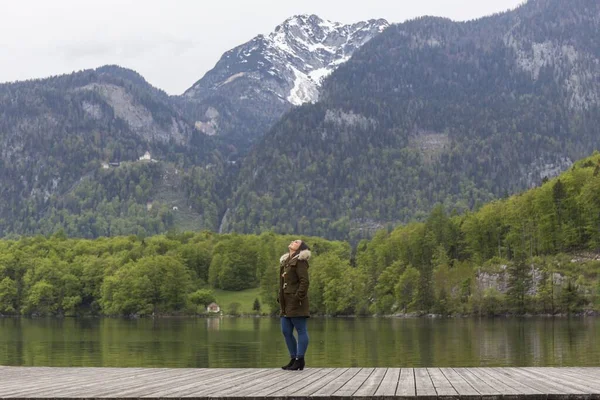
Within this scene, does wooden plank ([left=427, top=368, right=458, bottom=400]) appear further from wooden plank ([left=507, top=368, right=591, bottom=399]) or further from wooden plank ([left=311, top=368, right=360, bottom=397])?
wooden plank ([left=507, top=368, right=591, bottom=399])

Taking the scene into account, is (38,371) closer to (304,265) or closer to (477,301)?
(304,265)

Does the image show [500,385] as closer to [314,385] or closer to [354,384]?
[354,384]

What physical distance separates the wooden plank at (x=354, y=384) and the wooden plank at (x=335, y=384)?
0.12 m

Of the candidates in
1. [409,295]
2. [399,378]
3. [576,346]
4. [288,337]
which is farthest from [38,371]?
[409,295]

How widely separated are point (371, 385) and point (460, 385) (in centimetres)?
223

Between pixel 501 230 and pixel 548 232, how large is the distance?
17.4 meters

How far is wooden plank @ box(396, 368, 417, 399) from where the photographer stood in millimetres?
19438

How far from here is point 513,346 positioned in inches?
2923

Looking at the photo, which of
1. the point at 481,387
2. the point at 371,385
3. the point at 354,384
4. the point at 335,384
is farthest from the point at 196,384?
the point at 481,387

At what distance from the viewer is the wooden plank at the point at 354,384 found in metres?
19.9

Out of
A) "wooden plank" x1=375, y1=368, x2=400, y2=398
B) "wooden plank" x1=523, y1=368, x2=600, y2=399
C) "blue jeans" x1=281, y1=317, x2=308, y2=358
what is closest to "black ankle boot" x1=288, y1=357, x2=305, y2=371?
"blue jeans" x1=281, y1=317, x2=308, y2=358


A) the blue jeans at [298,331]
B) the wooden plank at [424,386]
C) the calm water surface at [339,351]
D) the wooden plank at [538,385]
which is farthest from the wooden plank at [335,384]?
the calm water surface at [339,351]

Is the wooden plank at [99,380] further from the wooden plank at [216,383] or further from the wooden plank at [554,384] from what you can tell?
the wooden plank at [554,384]

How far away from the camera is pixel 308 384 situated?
73.6ft
